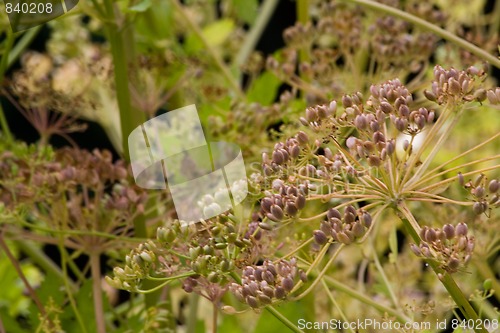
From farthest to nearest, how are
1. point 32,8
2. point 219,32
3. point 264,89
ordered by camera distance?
point 219,32 < point 264,89 < point 32,8

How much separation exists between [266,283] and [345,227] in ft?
0.16

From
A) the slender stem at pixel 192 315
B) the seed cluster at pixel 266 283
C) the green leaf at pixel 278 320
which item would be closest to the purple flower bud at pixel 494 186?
the seed cluster at pixel 266 283

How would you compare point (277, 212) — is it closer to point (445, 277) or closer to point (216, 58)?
point (445, 277)

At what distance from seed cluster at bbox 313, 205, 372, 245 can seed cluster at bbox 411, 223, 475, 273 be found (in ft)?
0.09

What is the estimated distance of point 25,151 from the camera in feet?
2.10

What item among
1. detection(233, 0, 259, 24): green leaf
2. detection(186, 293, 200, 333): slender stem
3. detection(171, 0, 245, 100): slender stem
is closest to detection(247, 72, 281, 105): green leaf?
detection(171, 0, 245, 100): slender stem

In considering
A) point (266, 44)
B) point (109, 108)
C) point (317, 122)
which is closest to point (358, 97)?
point (317, 122)

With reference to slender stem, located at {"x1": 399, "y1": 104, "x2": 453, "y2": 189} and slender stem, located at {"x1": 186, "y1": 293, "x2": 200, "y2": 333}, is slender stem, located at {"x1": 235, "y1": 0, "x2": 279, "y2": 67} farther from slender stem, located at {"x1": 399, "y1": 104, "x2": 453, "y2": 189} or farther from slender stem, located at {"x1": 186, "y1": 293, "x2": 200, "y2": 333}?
slender stem, located at {"x1": 399, "y1": 104, "x2": 453, "y2": 189}

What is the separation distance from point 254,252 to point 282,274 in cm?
4

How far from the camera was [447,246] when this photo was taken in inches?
16.2

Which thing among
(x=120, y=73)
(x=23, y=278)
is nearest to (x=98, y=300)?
(x=23, y=278)

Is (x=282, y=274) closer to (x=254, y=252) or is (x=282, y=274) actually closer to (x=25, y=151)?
(x=254, y=252)

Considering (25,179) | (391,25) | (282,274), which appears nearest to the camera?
(282,274)

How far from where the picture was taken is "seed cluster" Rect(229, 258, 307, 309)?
0.42m
